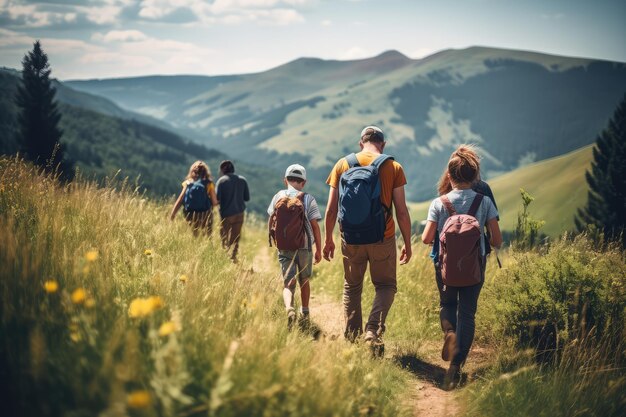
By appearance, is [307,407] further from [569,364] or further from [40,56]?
[40,56]

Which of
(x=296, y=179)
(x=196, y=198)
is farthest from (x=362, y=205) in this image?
(x=196, y=198)

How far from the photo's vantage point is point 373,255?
4617 millimetres

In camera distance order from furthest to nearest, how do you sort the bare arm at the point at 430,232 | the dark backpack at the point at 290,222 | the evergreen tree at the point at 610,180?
the evergreen tree at the point at 610,180, the dark backpack at the point at 290,222, the bare arm at the point at 430,232

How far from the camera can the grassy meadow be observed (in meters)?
2.08

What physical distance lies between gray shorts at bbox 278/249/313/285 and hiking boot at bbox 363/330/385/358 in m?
1.13

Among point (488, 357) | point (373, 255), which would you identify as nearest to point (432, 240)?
point (373, 255)

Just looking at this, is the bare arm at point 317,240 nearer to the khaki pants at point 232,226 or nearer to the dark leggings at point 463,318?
the dark leggings at point 463,318

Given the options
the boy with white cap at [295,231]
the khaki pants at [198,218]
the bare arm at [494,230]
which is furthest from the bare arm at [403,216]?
the khaki pants at [198,218]

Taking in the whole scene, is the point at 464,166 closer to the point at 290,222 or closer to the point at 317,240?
the point at 317,240

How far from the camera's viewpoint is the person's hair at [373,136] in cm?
473

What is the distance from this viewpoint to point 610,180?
203 ft

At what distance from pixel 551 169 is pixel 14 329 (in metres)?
147

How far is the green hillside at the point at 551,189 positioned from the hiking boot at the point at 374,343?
9886 centimetres

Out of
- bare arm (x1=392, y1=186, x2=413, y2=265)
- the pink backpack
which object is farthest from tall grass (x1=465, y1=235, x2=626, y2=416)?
bare arm (x1=392, y1=186, x2=413, y2=265)
